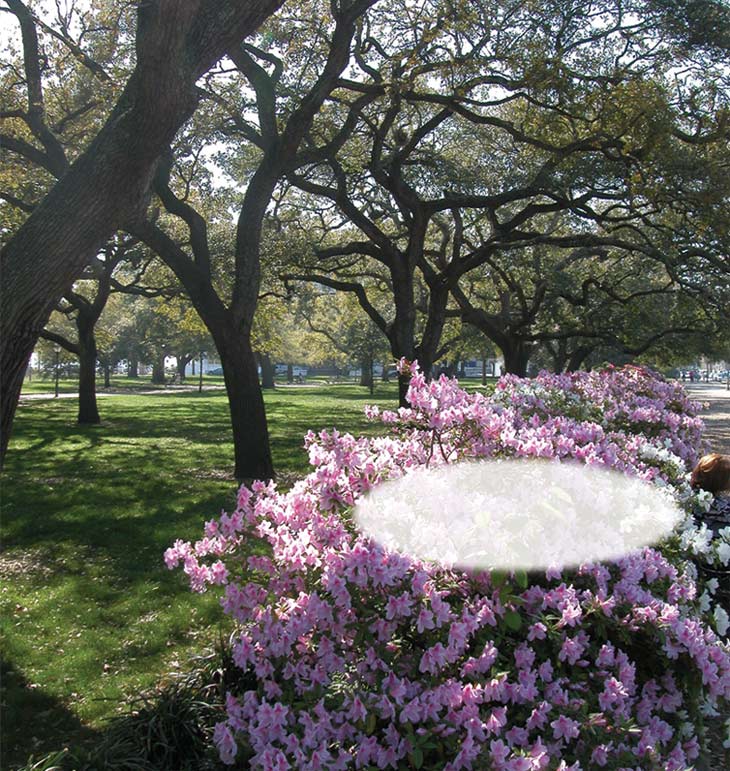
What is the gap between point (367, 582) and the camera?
2172mm

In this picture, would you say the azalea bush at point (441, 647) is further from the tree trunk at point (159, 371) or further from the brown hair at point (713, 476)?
the tree trunk at point (159, 371)

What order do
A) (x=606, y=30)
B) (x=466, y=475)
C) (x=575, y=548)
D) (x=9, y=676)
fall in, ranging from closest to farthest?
(x=575, y=548) < (x=466, y=475) < (x=9, y=676) < (x=606, y=30)

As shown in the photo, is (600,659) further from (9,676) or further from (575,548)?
(9,676)

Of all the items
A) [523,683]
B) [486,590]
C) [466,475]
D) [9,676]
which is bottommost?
[9,676]

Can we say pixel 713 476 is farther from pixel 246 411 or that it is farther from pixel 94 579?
pixel 246 411

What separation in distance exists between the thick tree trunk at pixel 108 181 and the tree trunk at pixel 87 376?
1414 centimetres

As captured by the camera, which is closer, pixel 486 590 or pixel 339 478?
pixel 486 590

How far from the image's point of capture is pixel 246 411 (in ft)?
30.6

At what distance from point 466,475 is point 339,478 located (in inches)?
20.0

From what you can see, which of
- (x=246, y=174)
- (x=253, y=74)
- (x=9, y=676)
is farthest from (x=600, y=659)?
(x=246, y=174)

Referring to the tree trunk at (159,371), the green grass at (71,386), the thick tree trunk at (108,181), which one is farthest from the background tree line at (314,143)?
the tree trunk at (159,371)

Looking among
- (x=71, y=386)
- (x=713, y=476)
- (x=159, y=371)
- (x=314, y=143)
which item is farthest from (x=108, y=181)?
(x=159, y=371)

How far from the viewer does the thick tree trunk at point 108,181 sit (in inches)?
132

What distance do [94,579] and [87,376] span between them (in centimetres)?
1237
